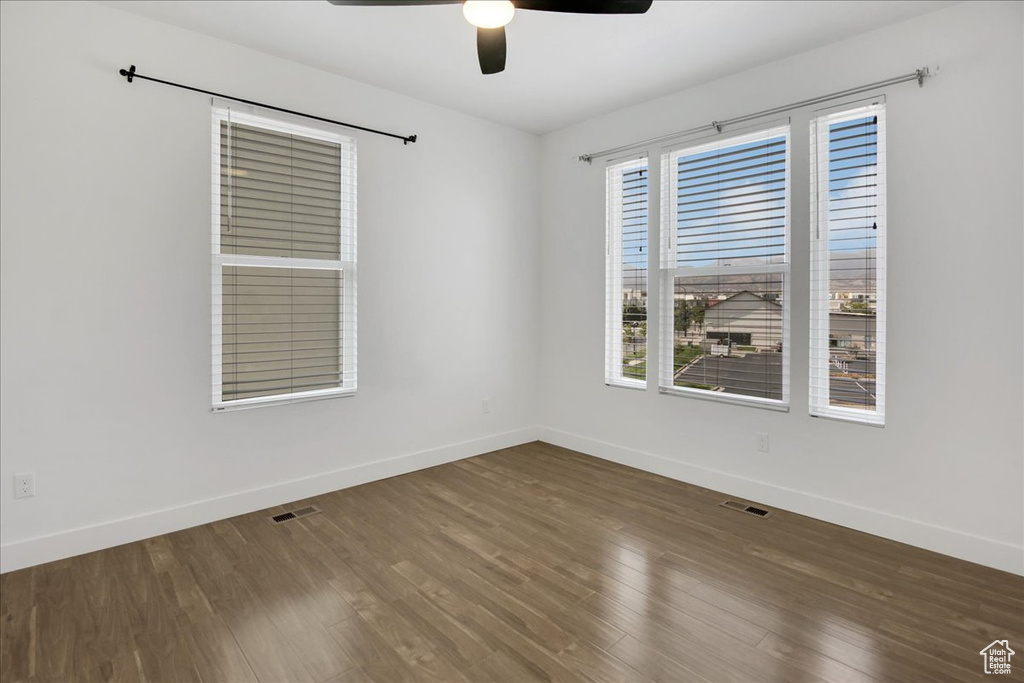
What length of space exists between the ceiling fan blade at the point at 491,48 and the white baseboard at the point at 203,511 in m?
2.74

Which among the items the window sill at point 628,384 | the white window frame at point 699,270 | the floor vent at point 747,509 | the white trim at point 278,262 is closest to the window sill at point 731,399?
the white window frame at point 699,270

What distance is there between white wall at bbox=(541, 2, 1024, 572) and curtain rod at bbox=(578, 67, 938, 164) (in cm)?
5

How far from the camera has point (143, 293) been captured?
2.84m

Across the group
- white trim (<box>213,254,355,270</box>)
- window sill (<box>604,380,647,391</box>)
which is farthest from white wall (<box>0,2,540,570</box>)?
window sill (<box>604,380,647,391</box>)

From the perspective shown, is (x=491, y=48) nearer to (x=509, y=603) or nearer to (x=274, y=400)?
(x=509, y=603)

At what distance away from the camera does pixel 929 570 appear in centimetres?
253

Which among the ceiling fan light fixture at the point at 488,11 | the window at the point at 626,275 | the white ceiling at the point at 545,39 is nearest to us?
the ceiling fan light fixture at the point at 488,11

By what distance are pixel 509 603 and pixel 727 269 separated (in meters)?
2.57

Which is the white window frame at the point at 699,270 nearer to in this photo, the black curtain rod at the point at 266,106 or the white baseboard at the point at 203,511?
the white baseboard at the point at 203,511

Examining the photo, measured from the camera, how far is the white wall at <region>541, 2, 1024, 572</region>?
255cm

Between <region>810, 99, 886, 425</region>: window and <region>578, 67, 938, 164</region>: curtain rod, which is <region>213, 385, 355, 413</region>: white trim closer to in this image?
<region>578, 67, 938, 164</region>: curtain rod

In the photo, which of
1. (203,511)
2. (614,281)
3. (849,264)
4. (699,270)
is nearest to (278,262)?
(203,511)

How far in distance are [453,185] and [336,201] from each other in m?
1.02

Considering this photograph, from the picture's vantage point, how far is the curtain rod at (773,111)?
277cm
